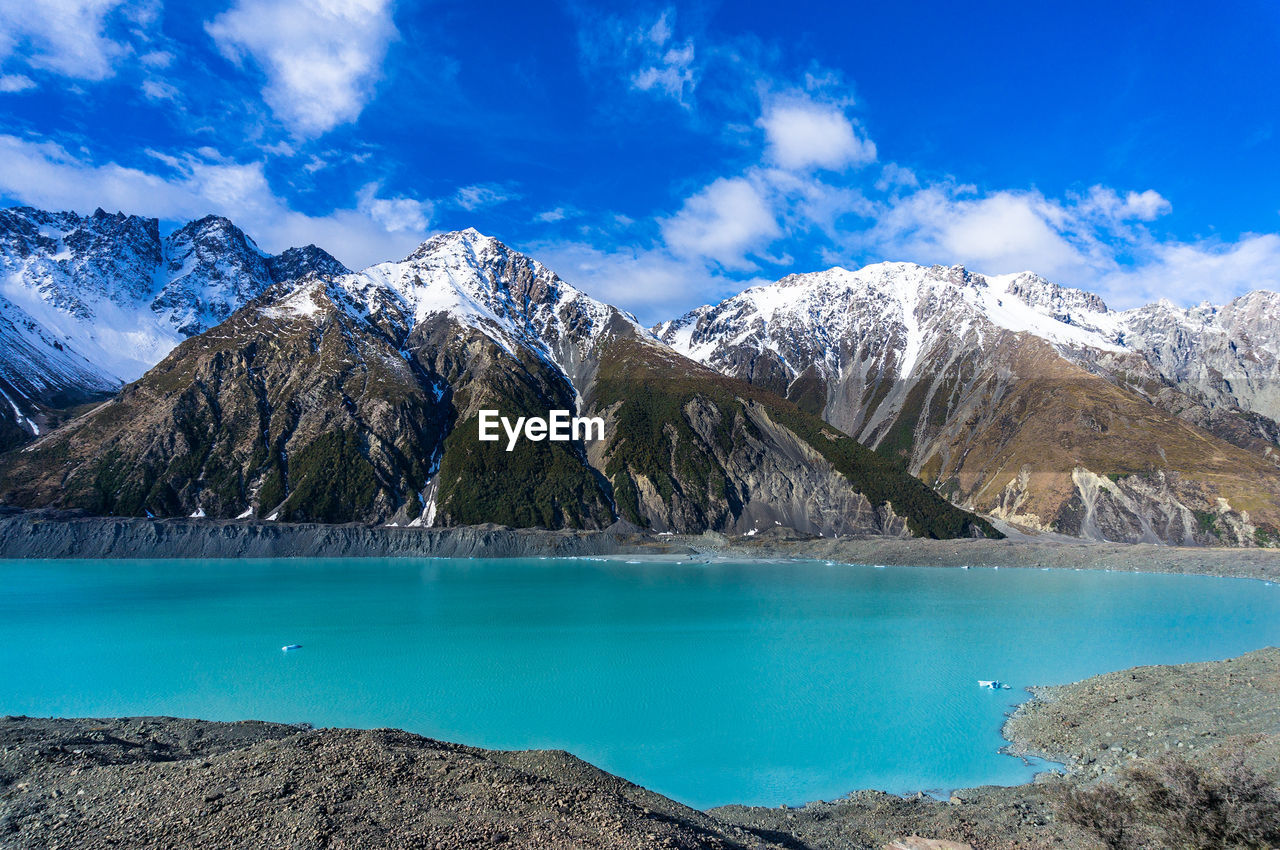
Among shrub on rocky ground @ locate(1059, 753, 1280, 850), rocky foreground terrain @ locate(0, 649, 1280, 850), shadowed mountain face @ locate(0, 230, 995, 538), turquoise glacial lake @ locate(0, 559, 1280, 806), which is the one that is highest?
shadowed mountain face @ locate(0, 230, 995, 538)

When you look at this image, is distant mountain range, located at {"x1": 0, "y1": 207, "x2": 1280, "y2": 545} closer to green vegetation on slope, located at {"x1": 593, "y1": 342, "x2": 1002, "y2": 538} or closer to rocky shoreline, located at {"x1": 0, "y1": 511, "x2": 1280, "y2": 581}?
green vegetation on slope, located at {"x1": 593, "y1": 342, "x2": 1002, "y2": 538}

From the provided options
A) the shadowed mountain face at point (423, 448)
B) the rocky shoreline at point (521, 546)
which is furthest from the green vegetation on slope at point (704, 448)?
the rocky shoreline at point (521, 546)

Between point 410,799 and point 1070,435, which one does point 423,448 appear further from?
point 1070,435

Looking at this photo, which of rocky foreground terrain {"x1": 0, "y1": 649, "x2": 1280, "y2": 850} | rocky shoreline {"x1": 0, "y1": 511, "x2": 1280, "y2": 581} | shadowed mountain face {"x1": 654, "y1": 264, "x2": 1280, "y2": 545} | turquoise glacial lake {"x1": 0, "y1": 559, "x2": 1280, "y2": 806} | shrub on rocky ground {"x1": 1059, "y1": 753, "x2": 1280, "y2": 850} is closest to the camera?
shrub on rocky ground {"x1": 1059, "y1": 753, "x2": 1280, "y2": 850}

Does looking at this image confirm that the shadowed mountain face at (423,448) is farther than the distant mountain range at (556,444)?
Yes

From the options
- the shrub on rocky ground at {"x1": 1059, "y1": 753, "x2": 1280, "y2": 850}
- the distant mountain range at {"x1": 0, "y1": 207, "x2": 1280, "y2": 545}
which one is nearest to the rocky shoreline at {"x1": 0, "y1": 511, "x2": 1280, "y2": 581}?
the distant mountain range at {"x1": 0, "y1": 207, "x2": 1280, "y2": 545}

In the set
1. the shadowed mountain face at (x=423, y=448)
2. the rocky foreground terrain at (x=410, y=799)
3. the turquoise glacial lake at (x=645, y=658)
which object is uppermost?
the shadowed mountain face at (x=423, y=448)

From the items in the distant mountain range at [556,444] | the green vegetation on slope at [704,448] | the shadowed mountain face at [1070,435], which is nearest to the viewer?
the shadowed mountain face at [1070,435]

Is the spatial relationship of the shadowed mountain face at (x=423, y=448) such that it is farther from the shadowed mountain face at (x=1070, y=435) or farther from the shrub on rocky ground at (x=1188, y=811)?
the shrub on rocky ground at (x=1188, y=811)
